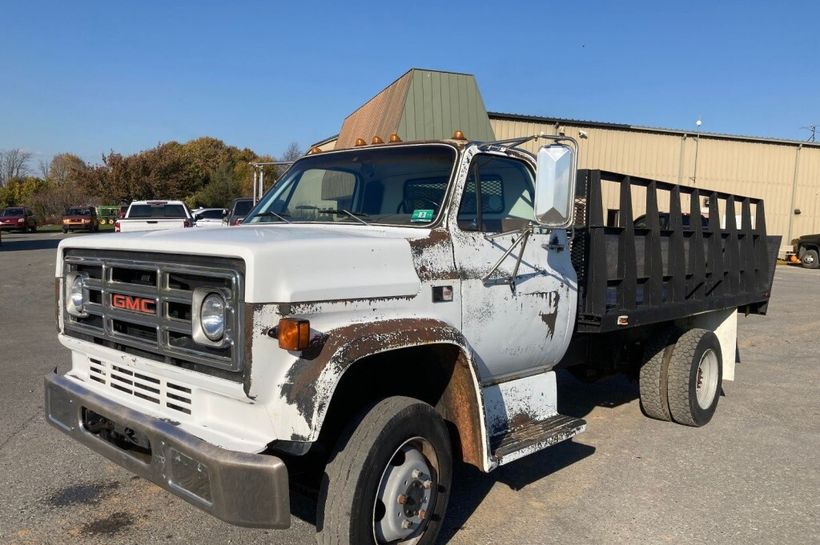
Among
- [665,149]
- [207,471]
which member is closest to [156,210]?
[207,471]

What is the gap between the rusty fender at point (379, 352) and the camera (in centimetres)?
270

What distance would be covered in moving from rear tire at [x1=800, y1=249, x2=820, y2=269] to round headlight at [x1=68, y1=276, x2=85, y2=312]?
30339mm

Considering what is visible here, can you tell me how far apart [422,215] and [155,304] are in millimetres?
1416

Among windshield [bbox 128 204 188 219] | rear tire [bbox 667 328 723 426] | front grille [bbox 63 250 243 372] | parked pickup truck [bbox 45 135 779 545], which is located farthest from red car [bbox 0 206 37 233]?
rear tire [bbox 667 328 723 426]

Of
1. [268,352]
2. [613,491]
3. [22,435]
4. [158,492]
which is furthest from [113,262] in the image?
[613,491]

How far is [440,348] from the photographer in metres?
3.41

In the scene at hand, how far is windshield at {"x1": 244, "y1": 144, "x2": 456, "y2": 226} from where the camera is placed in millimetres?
3762

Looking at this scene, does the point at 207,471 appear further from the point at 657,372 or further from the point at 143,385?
the point at 657,372

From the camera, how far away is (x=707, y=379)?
237 inches

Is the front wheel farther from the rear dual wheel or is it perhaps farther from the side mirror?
the rear dual wheel

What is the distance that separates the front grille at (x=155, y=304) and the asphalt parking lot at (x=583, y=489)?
1065mm

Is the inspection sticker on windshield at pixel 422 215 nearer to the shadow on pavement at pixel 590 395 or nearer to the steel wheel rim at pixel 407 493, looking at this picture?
the steel wheel rim at pixel 407 493

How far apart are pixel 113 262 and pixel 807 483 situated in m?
4.60

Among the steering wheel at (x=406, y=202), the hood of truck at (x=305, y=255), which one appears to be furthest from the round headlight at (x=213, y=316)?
the steering wheel at (x=406, y=202)
